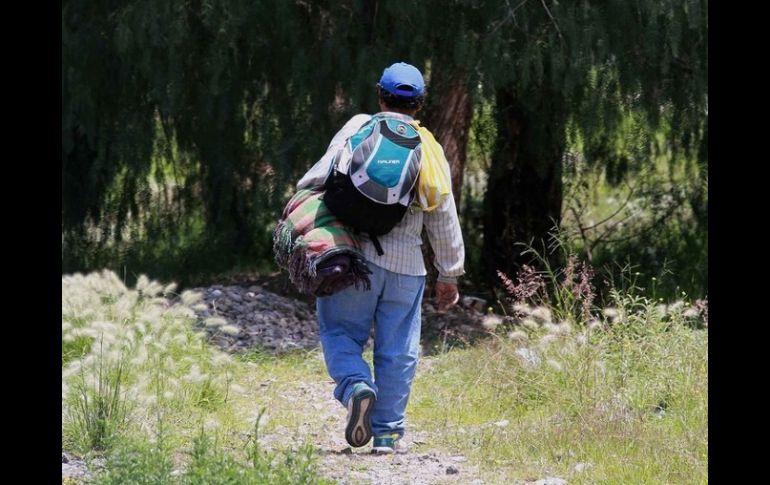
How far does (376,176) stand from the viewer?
5.07 meters

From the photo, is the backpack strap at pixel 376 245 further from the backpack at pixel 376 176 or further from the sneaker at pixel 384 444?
the sneaker at pixel 384 444

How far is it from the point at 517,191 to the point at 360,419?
5.02 meters

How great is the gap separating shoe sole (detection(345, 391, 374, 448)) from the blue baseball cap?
1.31m

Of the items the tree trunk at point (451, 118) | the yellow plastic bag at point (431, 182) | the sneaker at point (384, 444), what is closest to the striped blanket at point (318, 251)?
the yellow plastic bag at point (431, 182)

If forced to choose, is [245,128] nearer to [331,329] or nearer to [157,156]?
[157,156]

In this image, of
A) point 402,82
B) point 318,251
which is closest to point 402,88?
point 402,82

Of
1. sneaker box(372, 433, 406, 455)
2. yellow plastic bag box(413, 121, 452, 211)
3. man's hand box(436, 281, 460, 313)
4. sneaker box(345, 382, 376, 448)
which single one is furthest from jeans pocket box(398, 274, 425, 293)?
sneaker box(372, 433, 406, 455)

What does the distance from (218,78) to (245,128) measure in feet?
1.95

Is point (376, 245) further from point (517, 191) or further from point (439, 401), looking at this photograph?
point (517, 191)

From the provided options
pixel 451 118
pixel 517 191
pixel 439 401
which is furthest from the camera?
pixel 517 191

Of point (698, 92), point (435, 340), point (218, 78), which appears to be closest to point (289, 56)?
point (218, 78)
